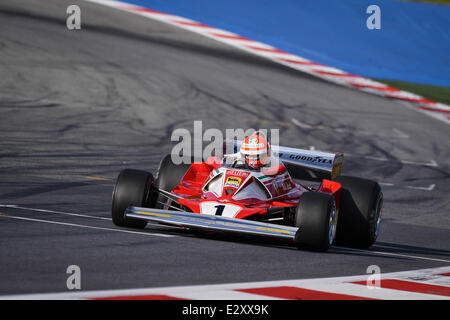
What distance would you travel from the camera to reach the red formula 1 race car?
849 cm

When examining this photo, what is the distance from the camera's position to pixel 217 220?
8.39 metres

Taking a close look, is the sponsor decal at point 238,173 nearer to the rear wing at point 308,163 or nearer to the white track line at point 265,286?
the rear wing at point 308,163

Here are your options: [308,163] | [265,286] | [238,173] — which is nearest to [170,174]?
[238,173]

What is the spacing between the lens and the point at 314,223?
852 centimetres

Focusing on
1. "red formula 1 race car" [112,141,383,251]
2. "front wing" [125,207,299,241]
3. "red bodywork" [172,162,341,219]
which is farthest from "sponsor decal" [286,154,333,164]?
"front wing" [125,207,299,241]

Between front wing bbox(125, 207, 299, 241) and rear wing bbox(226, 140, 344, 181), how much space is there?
2.23 metres

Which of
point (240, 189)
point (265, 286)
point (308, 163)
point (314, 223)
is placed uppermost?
point (308, 163)

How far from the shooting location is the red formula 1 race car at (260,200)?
849 cm

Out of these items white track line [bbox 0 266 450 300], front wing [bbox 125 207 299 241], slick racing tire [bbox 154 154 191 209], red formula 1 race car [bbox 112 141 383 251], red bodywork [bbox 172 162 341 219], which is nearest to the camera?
white track line [bbox 0 266 450 300]

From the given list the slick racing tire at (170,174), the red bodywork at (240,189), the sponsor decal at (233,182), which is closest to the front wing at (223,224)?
the red bodywork at (240,189)

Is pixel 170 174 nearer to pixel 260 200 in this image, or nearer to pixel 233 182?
pixel 233 182

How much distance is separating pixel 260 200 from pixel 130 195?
1480 mm

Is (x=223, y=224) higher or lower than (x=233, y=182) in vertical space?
lower

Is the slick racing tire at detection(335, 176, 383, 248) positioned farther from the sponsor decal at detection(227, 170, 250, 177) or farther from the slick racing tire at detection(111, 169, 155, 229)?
the slick racing tire at detection(111, 169, 155, 229)
